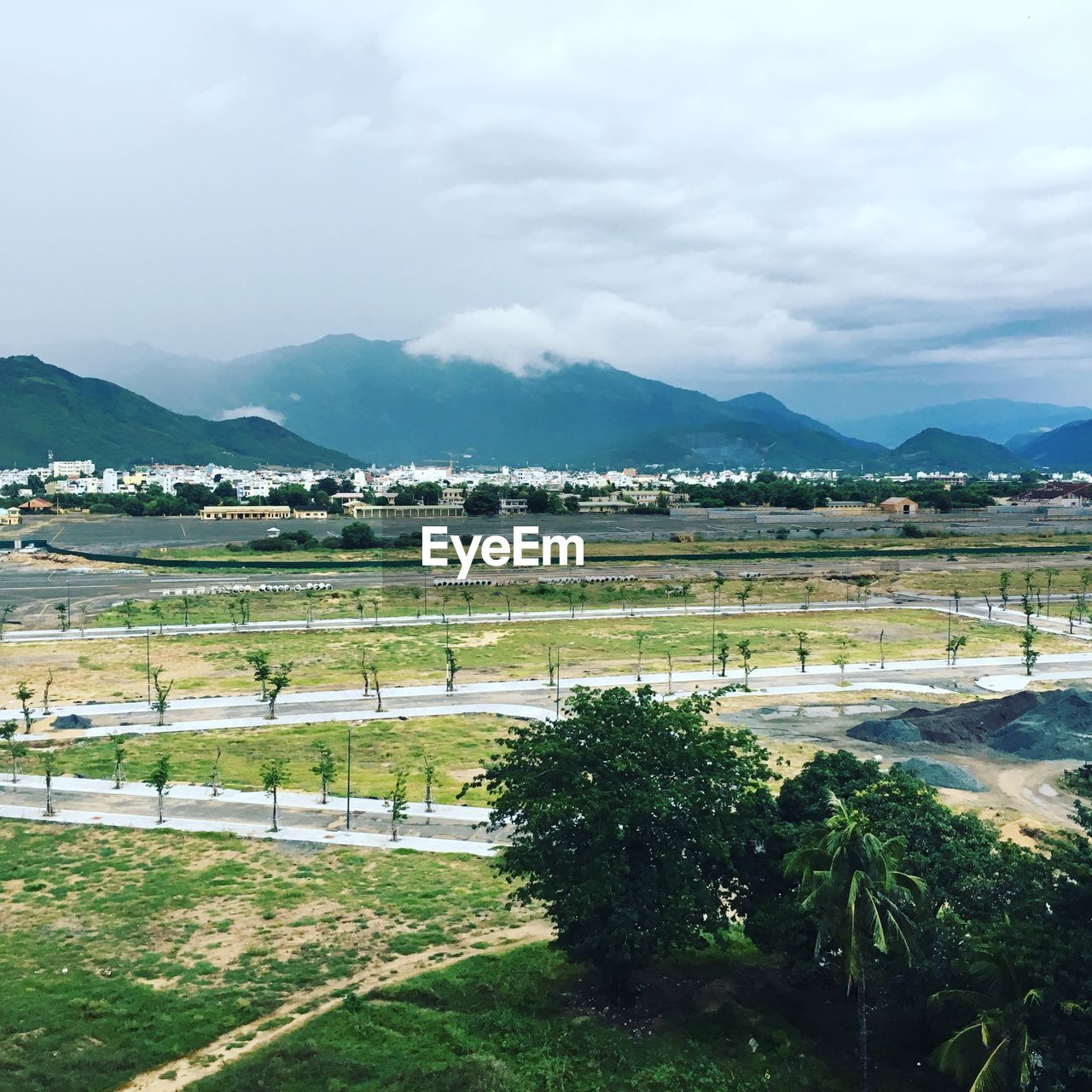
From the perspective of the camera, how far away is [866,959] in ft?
52.3

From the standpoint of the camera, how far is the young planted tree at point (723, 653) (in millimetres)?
46969

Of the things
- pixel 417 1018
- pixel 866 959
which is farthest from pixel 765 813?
pixel 417 1018

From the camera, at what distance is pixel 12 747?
34.0m

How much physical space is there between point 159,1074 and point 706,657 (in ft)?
129

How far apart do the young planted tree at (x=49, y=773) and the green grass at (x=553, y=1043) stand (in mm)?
15239

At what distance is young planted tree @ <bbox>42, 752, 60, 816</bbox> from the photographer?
2841 centimetres

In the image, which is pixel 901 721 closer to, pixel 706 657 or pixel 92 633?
pixel 706 657

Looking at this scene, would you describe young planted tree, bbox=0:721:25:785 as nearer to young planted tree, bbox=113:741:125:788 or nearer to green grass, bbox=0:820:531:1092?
young planted tree, bbox=113:741:125:788

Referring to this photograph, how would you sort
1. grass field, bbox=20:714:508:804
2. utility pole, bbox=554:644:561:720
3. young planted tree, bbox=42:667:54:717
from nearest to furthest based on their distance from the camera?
grass field, bbox=20:714:508:804 → utility pole, bbox=554:644:561:720 → young planted tree, bbox=42:667:54:717

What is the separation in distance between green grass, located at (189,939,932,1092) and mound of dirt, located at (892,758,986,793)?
46.4 feet

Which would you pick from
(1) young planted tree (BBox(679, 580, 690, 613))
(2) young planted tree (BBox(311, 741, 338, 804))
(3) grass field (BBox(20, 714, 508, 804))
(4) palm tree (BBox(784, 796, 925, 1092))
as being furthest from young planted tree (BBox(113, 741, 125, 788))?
(1) young planted tree (BBox(679, 580, 690, 613))

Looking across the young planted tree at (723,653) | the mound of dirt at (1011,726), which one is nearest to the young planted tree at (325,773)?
the mound of dirt at (1011,726)

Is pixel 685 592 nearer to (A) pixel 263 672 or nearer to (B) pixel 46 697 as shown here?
(A) pixel 263 672

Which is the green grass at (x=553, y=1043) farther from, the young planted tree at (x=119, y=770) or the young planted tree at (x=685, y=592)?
the young planted tree at (x=685, y=592)
